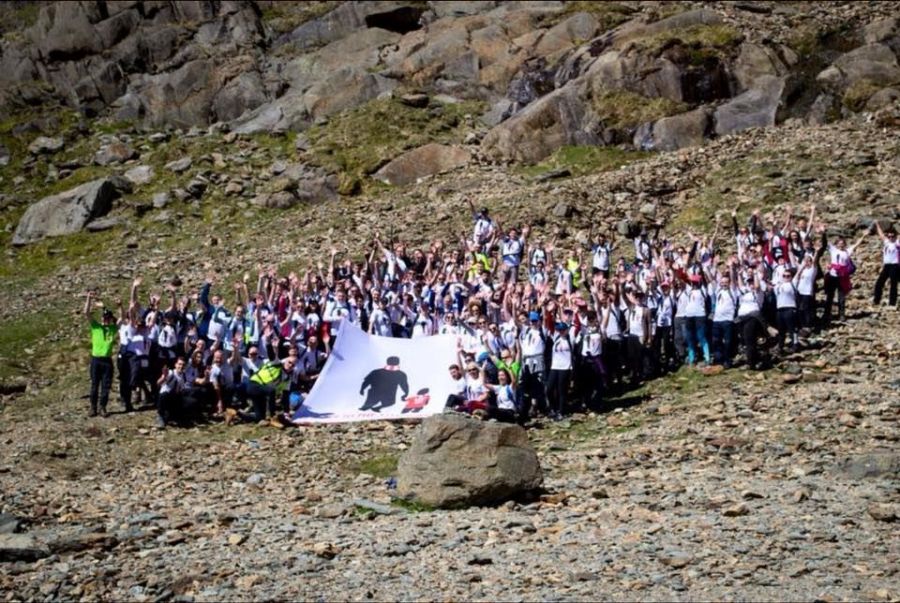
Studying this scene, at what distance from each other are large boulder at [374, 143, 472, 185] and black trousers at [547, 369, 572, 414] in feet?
91.1

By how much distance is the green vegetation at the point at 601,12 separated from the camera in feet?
193

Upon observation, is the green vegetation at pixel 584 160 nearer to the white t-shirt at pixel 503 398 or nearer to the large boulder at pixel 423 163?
the large boulder at pixel 423 163

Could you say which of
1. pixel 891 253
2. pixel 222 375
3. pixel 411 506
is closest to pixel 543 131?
pixel 891 253

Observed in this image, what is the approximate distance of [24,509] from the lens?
17344 mm

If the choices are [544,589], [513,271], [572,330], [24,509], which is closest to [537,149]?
[513,271]

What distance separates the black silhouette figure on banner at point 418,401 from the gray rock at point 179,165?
3276 centimetres

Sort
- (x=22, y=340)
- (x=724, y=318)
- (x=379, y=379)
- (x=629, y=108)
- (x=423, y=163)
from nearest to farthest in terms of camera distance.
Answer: (x=724, y=318)
(x=379, y=379)
(x=22, y=340)
(x=629, y=108)
(x=423, y=163)

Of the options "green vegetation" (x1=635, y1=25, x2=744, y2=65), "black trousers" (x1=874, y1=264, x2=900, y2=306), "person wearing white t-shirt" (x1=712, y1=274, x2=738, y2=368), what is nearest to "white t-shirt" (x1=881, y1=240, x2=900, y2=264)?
"black trousers" (x1=874, y1=264, x2=900, y2=306)

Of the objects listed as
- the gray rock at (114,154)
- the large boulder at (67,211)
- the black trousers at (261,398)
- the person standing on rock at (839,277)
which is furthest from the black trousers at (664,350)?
the gray rock at (114,154)

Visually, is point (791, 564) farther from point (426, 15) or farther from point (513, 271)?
point (426, 15)

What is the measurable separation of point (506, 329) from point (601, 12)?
41374mm

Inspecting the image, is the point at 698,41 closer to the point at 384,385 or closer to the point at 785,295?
the point at 785,295

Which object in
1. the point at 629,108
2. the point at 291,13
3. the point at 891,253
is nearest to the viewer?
the point at 891,253

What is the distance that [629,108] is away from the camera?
49000 millimetres
